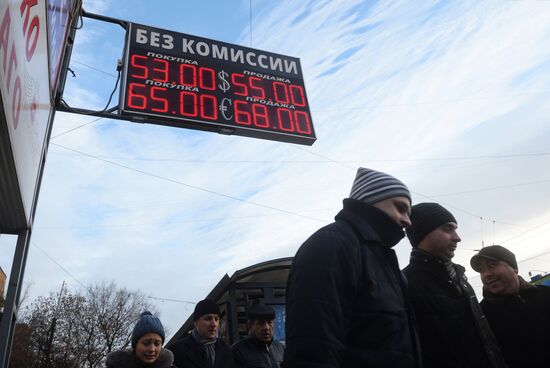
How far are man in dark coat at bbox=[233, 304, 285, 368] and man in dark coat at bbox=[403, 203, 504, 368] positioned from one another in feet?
7.50

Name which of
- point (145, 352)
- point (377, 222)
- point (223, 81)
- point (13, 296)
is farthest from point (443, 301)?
point (223, 81)

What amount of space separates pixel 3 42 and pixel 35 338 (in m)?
39.4

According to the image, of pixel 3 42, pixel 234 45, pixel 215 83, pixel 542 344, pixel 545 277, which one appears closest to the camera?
pixel 3 42

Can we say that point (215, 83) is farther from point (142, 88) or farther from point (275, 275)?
point (275, 275)

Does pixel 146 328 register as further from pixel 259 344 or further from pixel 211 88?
pixel 211 88

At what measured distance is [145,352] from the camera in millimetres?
3645

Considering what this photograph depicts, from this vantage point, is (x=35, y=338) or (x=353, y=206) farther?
(x=35, y=338)

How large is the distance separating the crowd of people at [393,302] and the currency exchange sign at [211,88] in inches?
146

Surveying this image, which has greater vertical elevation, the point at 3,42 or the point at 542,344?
the point at 3,42

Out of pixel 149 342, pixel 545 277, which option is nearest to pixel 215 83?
pixel 149 342

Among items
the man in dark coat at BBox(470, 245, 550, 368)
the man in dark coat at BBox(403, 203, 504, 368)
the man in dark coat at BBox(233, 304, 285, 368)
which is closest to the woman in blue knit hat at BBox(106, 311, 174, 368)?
the man in dark coat at BBox(233, 304, 285, 368)

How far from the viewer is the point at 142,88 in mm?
6738

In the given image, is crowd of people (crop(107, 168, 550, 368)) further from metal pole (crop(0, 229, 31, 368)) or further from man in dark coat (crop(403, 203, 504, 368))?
metal pole (crop(0, 229, 31, 368))

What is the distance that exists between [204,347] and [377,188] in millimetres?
2917
